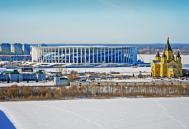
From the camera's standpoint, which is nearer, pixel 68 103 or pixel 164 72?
pixel 68 103

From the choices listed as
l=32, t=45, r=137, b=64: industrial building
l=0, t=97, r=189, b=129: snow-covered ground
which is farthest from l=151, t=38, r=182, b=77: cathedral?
l=32, t=45, r=137, b=64: industrial building

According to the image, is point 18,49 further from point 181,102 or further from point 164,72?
point 181,102

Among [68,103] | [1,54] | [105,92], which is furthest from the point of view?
[1,54]

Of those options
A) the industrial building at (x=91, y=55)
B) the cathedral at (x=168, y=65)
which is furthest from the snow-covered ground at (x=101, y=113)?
the industrial building at (x=91, y=55)

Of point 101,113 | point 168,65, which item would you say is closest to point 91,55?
point 168,65

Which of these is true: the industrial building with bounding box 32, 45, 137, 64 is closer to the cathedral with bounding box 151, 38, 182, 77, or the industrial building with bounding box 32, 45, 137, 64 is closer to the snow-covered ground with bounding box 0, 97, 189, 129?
the cathedral with bounding box 151, 38, 182, 77

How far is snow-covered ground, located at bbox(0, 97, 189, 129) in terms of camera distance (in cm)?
714

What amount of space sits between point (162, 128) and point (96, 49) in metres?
16.8

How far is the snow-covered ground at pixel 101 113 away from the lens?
7.14 metres

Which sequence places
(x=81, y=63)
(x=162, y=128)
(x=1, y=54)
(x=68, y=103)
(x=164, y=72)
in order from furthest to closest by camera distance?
(x=1, y=54), (x=81, y=63), (x=164, y=72), (x=68, y=103), (x=162, y=128)

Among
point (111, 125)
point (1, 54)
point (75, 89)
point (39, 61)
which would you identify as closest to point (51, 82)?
point (75, 89)

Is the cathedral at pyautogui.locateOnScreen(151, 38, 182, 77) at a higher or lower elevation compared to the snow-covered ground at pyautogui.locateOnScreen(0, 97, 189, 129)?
higher

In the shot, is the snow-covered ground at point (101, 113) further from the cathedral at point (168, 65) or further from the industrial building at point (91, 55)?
the industrial building at point (91, 55)

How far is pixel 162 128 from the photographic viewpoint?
6867 millimetres
